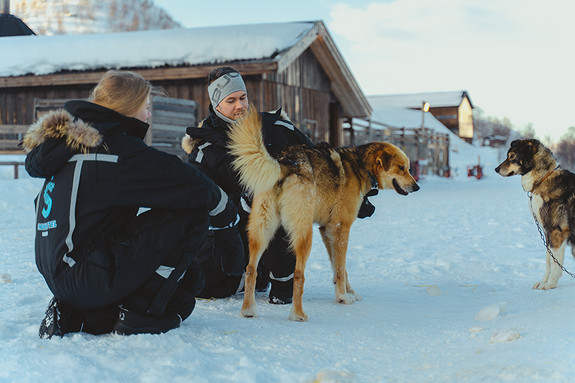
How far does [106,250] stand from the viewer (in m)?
2.62

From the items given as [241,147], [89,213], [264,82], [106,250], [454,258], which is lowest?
[454,258]

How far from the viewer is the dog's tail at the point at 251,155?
334cm

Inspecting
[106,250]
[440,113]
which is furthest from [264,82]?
[440,113]

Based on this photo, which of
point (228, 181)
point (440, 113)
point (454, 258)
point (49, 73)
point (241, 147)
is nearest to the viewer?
point (241, 147)

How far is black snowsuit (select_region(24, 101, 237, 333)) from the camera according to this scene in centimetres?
254

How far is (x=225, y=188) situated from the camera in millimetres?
4109

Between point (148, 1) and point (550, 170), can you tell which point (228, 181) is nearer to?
point (550, 170)

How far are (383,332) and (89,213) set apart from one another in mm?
1881

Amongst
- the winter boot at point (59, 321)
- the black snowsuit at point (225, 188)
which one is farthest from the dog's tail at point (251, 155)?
the winter boot at point (59, 321)

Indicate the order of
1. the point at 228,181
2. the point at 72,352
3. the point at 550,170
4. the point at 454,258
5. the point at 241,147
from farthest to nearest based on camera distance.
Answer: the point at 454,258 → the point at 550,170 → the point at 228,181 → the point at 241,147 → the point at 72,352

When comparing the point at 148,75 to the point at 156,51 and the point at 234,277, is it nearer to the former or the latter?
the point at 156,51

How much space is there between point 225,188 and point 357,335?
160cm

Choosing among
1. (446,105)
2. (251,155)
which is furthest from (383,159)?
(446,105)

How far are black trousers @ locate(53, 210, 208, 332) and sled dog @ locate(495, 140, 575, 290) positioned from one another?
10.5ft
